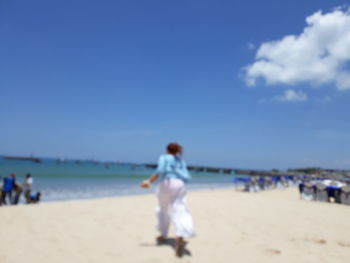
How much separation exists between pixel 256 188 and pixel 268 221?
12.7m

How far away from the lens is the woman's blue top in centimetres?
341

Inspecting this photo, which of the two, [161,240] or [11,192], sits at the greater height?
[161,240]

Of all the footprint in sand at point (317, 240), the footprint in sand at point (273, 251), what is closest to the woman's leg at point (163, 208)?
the footprint in sand at point (273, 251)

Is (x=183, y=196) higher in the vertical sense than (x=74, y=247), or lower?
higher

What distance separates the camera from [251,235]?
459cm

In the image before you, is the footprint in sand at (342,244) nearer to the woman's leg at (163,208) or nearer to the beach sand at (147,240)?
the beach sand at (147,240)

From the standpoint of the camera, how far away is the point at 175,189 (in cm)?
339

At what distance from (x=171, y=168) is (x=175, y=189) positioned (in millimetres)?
284

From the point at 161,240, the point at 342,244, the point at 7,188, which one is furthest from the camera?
the point at 7,188

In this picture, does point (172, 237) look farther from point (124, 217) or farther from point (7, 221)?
point (7, 221)

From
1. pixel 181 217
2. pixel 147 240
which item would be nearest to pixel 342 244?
pixel 181 217

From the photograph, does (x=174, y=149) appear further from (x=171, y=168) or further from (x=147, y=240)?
(x=147, y=240)

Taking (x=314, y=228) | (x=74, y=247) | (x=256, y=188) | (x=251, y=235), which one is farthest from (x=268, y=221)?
(x=256, y=188)

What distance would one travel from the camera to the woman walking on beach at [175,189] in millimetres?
3318
